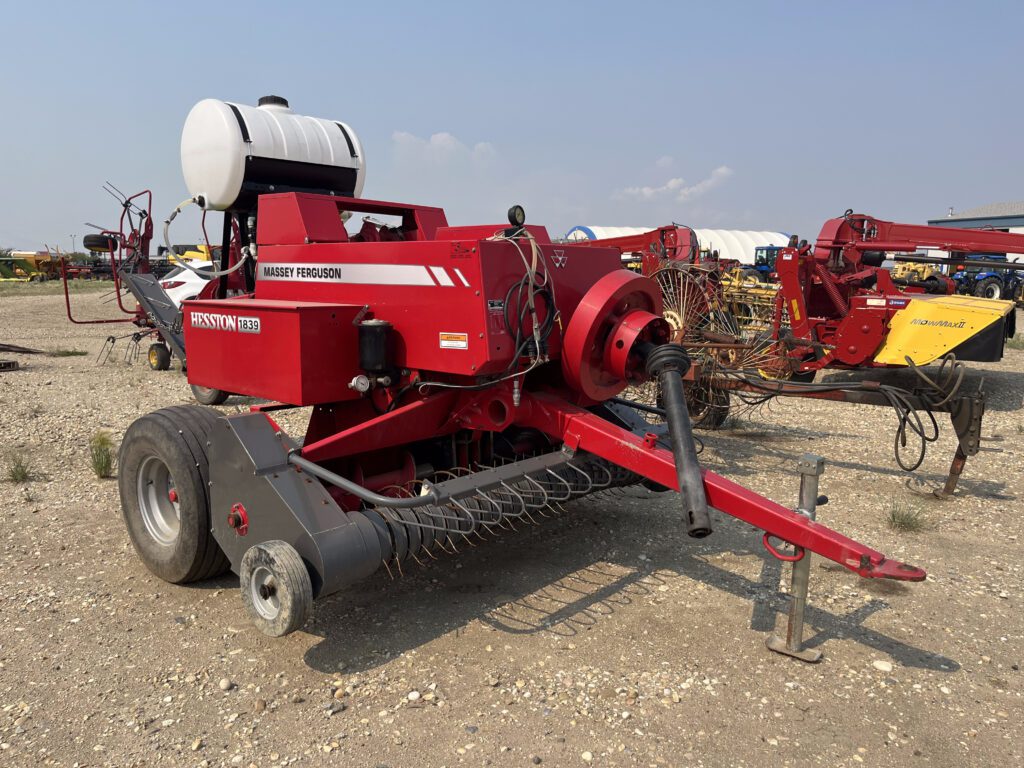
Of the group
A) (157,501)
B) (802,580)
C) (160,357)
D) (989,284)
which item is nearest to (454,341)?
(802,580)

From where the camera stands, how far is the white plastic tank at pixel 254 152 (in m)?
4.63

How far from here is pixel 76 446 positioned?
6312 mm

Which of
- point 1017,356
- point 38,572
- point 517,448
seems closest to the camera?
point 38,572

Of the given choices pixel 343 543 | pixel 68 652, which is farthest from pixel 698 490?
pixel 68 652

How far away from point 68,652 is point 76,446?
366cm

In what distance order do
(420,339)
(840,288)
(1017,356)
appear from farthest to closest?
(1017,356) → (840,288) → (420,339)

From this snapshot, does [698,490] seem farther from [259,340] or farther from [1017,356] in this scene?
[1017,356]

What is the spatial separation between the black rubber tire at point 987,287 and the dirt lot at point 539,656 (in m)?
20.4

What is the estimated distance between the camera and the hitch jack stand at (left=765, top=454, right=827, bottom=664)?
9.82ft

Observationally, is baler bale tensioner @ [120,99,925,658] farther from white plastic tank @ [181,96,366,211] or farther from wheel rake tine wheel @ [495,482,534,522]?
white plastic tank @ [181,96,366,211]

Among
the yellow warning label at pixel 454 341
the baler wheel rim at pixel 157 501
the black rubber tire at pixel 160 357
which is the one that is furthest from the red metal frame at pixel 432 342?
the black rubber tire at pixel 160 357

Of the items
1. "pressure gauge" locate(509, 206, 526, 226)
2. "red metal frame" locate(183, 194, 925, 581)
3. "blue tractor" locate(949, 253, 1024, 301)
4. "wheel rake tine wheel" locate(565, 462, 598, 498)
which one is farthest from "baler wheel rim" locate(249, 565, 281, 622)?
"blue tractor" locate(949, 253, 1024, 301)

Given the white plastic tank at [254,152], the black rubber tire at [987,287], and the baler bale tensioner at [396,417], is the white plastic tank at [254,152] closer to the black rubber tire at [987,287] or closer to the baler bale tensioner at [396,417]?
the baler bale tensioner at [396,417]

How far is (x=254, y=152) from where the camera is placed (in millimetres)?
4668
